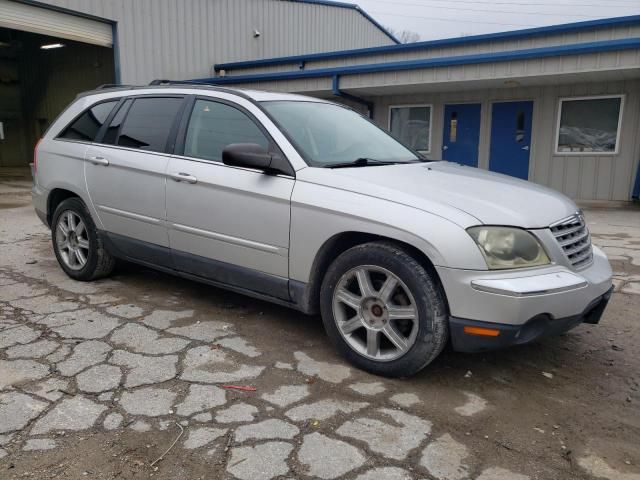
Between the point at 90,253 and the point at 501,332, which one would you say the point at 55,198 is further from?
the point at 501,332

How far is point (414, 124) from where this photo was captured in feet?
43.5

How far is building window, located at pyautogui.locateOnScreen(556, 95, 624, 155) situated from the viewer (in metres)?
10.7

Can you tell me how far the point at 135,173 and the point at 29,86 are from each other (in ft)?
62.9

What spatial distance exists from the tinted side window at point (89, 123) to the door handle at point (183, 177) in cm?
126

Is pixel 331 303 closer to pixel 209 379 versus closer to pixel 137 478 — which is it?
pixel 209 379

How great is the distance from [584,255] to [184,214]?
271 cm

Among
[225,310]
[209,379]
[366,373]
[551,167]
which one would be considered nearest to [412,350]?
[366,373]

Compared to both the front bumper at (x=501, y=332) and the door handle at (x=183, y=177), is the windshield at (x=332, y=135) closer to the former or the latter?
the door handle at (x=183, y=177)

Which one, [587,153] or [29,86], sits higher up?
[29,86]

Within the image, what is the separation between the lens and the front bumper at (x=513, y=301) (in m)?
2.69

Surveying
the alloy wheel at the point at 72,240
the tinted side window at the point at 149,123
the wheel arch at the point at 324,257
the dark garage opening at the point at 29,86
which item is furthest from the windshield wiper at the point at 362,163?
the dark garage opening at the point at 29,86

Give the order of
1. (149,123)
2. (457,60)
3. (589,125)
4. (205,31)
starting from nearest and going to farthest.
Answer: (149,123) → (457,60) → (589,125) → (205,31)

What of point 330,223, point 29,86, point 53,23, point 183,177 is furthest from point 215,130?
point 29,86

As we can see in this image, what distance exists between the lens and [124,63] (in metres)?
13.3
